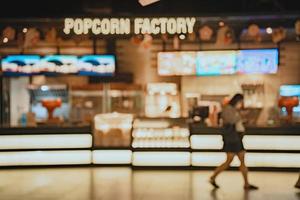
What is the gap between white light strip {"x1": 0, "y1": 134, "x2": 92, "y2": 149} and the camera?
14852mm

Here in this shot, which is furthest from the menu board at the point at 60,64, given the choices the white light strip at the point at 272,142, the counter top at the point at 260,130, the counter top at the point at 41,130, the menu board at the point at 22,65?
the white light strip at the point at 272,142

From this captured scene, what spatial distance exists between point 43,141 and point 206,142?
4076 millimetres

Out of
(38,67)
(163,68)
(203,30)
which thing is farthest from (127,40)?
(203,30)

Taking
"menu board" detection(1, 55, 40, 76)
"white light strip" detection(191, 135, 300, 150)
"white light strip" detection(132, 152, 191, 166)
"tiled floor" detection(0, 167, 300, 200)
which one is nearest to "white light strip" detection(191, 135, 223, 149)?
"white light strip" detection(191, 135, 300, 150)

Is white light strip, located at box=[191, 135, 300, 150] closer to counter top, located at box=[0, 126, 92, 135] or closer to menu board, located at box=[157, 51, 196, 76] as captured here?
counter top, located at box=[0, 126, 92, 135]

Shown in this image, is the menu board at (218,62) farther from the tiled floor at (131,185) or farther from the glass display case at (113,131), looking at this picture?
the tiled floor at (131,185)

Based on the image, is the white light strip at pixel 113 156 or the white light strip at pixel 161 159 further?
the white light strip at pixel 113 156

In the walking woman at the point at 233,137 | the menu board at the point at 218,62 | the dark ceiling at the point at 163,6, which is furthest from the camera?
the dark ceiling at the point at 163,6

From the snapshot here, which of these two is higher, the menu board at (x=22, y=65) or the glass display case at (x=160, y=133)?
the menu board at (x=22, y=65)

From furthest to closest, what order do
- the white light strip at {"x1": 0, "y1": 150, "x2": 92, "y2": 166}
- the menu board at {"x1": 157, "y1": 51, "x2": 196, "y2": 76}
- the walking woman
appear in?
the menu board at {"x1": 157, "y1": 51, "x2": 196, "y2": 76} < the white light strip at {"x1": 0, "y1": 150, "x2": 92, "y2": 166} < the walking woman

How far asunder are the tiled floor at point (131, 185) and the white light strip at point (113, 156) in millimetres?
400

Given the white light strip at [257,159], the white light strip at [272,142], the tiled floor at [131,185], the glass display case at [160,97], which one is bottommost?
the tiled floor at [131,185]

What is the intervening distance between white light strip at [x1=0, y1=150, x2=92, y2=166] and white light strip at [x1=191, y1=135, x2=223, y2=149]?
8.76 ft

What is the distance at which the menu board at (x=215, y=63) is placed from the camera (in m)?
16.8
